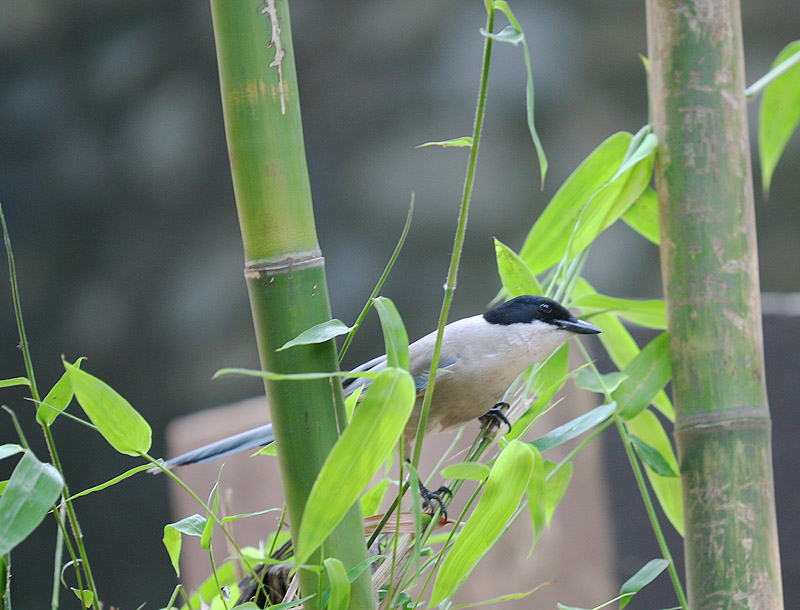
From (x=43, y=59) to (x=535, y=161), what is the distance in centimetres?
107

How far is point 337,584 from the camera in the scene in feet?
1.03

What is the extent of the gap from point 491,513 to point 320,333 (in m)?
0.13

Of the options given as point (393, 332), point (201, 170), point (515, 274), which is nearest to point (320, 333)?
point (393, 332)

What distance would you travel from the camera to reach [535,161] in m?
1.71

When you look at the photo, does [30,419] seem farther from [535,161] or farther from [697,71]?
[697,71]

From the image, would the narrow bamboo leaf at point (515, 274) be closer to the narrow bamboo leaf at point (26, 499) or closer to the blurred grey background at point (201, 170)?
the narrow bamboo leaf at point (26, 499)

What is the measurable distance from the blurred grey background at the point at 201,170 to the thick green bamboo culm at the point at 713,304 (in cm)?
112

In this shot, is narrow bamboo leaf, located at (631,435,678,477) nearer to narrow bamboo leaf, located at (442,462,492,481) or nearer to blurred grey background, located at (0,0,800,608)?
narrow bamboo leaf, located at (442,462,492,481)

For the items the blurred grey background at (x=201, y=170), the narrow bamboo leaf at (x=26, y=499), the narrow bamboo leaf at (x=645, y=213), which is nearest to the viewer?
the narrow bamboo leaf at (x=26, y=499)

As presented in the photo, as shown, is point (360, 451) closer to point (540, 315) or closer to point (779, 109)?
point (540, 315)

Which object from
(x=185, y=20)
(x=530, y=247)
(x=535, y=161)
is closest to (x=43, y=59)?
(x=185, y=20)

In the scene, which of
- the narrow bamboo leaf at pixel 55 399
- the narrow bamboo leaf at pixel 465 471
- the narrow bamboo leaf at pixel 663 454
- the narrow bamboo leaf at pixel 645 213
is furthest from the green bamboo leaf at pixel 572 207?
the narrow bamboo leaf at pixel 55 399

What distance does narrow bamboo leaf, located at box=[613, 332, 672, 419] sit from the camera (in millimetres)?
542

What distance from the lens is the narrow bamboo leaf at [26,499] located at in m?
0.28
